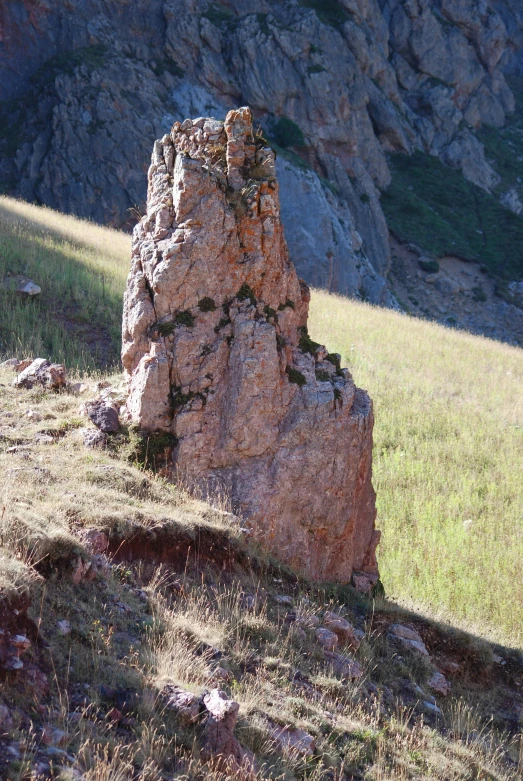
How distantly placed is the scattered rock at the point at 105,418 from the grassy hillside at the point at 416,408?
143 inches

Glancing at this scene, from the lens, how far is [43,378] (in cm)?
707

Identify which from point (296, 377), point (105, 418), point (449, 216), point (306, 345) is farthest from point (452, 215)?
point (105, 418)

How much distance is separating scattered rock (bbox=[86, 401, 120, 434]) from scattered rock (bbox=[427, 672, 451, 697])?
3087 millimetres

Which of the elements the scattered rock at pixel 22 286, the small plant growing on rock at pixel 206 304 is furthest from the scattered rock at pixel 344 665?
the scattered rock at pixel 22 286

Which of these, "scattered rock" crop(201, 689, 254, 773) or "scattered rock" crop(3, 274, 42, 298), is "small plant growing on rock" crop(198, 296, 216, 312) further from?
"scattered rock" crop(3, 274, 42, 298)

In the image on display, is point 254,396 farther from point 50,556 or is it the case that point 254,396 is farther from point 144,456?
point 50,556

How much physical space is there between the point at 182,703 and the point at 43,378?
14.2ft

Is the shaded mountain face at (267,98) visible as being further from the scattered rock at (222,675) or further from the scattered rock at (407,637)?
the scattered rock at (222,675)

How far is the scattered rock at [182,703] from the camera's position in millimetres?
3395

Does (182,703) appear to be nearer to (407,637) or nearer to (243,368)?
(407,637)

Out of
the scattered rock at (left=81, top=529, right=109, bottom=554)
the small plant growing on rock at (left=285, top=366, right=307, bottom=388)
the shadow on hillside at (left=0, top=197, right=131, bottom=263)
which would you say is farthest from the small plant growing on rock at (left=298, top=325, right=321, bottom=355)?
the shadow on hillside at (left=0, top=197, right=131, bottom=263)

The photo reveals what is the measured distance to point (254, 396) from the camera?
6012 mm

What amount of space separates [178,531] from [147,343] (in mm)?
1817

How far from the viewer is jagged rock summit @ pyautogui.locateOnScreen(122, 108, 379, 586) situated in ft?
19.6
